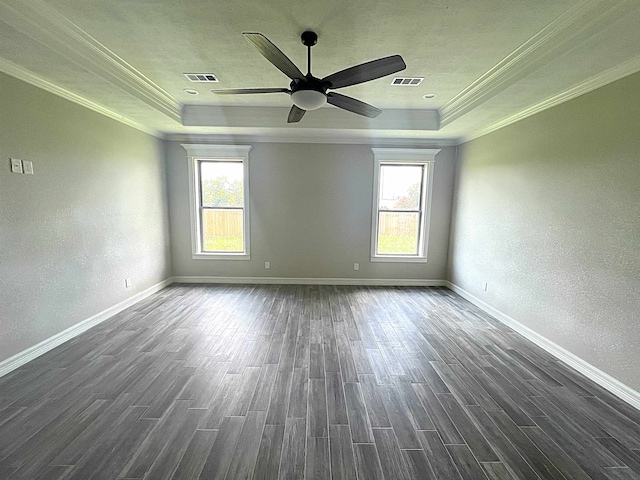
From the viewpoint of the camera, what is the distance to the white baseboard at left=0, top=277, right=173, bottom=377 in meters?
2.48

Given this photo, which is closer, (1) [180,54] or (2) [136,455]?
(2) [136,455]

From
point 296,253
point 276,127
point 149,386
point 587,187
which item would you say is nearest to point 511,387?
point 587,187

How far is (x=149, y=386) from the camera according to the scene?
2.31 metres

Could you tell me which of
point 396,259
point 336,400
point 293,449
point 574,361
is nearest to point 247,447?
point 293,449

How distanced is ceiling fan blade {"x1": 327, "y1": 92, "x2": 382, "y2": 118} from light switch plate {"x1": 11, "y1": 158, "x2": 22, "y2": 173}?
9.61 feet

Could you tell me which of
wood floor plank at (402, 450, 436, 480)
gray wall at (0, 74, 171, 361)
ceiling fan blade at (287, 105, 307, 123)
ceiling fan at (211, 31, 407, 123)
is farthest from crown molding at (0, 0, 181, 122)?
wood floor plank at (402, 450, 436, 480)

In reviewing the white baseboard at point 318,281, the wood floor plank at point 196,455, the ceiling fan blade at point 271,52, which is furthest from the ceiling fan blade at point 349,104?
the white baseboard at point 318,281

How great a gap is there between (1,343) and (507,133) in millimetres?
6035

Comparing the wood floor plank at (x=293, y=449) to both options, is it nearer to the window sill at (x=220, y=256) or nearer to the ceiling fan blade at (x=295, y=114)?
the ceiling fan blade at (x=295, y=114)

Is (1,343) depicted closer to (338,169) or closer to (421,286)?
(338,169)

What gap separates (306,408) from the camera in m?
2.08

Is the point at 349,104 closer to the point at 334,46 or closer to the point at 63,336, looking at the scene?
the point at 334,46

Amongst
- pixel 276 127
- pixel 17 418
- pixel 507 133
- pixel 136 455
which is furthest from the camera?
pixel 276 127

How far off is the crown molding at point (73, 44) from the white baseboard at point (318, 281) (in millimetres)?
3138
